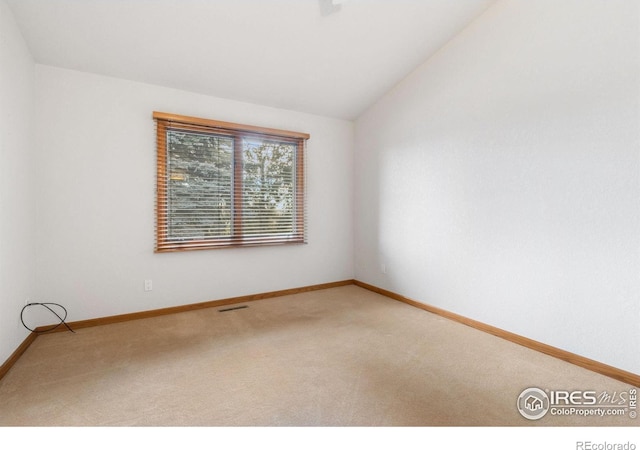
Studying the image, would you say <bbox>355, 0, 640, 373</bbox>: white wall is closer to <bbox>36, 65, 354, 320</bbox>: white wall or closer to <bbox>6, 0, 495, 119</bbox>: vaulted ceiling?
<bbox>6, 0, 495, 119</bbox>: vaulted ceiling

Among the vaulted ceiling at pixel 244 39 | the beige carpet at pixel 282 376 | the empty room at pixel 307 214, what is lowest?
the beige carpet at pixel 282 376

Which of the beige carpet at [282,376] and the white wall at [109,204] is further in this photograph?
the white wall at [109,204]

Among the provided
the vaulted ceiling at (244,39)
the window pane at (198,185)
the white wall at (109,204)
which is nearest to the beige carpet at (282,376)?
the white wall at (109,204)

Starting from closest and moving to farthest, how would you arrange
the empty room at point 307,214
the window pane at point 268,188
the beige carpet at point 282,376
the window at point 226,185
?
the beige carpet at point 282,376, the empty room at point 307,214, the window at point 226,185, the window pane at point 268,188

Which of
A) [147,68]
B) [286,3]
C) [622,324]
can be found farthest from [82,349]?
[622,324]

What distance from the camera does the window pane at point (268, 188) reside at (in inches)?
148

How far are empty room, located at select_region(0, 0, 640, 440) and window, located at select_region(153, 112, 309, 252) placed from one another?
0.9 inches

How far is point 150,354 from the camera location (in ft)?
7.70

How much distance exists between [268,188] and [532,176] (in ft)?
9.27

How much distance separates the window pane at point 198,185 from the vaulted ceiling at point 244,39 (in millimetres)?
577

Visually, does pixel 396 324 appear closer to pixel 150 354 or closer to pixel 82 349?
pixel 150 354

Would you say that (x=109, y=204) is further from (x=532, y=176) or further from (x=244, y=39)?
(x=532, y=176)

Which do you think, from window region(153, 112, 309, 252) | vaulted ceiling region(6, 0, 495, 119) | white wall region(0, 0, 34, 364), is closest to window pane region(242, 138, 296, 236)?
window region(153, 112, 309, 252)

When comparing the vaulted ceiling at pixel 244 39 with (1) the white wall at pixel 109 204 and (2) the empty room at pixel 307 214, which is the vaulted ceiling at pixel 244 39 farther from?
(1) the white wall at pixel 109 204
